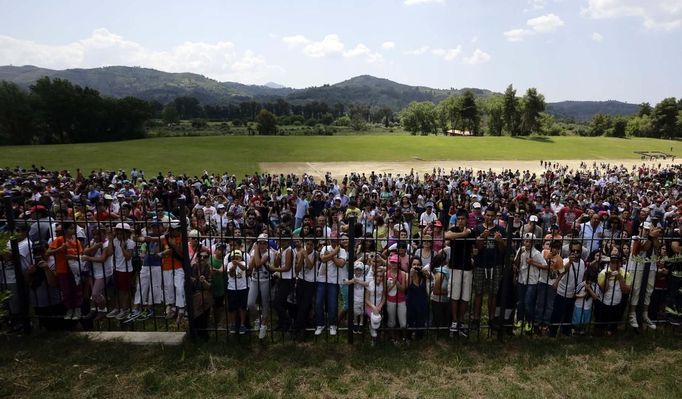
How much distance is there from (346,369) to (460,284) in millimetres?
2310

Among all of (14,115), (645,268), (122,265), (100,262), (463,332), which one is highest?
(14,115)

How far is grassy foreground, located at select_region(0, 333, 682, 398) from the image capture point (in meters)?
4.57

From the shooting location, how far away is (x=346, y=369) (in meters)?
5.02

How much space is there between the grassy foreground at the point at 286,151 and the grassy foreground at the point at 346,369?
3657 cm

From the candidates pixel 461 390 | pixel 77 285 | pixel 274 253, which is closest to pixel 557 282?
pixel 461 390

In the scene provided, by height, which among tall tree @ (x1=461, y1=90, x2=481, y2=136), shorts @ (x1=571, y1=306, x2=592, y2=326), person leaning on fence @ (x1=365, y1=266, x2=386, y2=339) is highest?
tall tree @ (x1=461, y1=90, x2=481, y2=136)

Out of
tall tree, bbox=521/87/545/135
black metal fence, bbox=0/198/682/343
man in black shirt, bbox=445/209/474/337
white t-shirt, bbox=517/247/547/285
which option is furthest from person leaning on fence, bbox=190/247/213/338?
tall tree, bbox=521/87/545/135

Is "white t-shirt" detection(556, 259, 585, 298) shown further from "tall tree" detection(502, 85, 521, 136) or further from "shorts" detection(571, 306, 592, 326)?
"tall tree" detection(502, 85, 521, 136)

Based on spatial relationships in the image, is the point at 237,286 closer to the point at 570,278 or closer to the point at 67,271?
the point at 67,271

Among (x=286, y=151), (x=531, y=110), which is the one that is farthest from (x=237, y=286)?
(x=531, y=110)

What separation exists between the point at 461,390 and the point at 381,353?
3.77 feet

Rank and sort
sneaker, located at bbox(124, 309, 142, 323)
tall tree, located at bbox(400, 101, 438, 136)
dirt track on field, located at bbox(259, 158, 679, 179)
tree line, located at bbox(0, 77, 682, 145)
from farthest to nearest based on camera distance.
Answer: tall tree, located at bbox(400, 101, 438, 136)
tree line, located at bbox(0, 77, 682, 145)
dirt track on field, located at bbox(259, 158, 679, 179)
sneaker, located at bbox(124, 309, 142, 323)

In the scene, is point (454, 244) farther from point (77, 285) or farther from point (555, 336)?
point (77, 285)

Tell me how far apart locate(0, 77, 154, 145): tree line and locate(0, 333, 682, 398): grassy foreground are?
2965 inches
